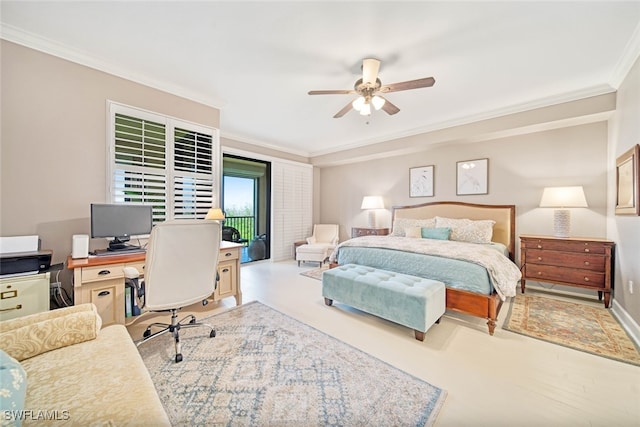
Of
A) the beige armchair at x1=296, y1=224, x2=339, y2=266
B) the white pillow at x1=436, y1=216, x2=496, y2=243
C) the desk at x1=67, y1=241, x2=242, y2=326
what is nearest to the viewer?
the desk at x1=67, y1=241, x2=242, y2=326

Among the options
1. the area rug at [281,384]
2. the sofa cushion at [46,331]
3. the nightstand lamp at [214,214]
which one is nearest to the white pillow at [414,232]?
the area rug at [281,384]

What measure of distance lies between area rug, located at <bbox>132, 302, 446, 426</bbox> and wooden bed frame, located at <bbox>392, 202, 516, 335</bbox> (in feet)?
3.79

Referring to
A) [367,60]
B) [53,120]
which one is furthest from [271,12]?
Result: [53,120]

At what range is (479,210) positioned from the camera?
4.28 m

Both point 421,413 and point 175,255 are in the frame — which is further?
point 175,255

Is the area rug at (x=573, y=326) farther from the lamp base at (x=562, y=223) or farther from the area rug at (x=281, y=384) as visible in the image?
the area rug at (x=281, y=384)

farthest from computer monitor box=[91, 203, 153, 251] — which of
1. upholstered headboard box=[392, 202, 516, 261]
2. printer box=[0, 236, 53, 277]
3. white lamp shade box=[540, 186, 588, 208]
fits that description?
white lamp shade box=[540, 186, 588, 208]

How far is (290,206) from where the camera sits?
6121mm

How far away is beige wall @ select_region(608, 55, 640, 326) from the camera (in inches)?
92.9

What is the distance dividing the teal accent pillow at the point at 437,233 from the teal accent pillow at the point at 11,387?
14.1ft

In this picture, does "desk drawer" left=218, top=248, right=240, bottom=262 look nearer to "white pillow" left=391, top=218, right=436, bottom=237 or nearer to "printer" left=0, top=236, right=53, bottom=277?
"printer" left=0, top=236, right=53, bottom=277

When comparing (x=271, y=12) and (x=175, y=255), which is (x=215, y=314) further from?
(x=271, y=12)

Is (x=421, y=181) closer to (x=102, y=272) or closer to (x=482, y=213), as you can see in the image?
(x=482, y=213)

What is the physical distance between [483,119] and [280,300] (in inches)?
161
